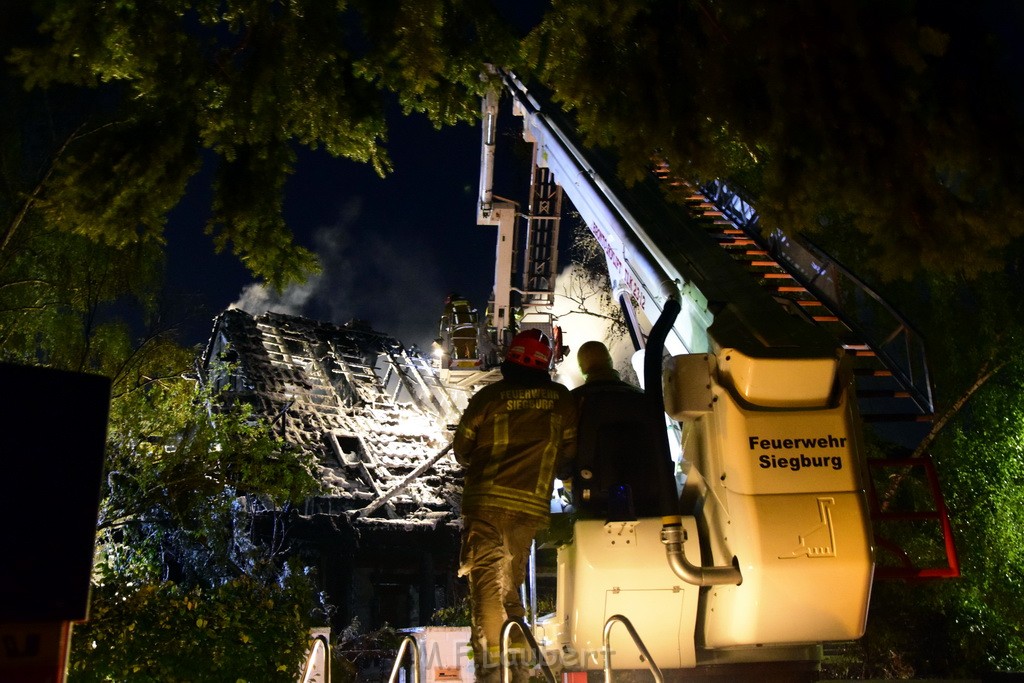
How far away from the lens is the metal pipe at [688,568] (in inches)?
183

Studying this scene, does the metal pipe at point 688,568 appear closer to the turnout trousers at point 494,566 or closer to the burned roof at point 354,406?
the turnout trousers at point 494,566

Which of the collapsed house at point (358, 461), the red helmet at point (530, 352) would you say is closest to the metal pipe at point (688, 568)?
the red helmet at point (530, 352)

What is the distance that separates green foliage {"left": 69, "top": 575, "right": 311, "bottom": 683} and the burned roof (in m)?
13.9

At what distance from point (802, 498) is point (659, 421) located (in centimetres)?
102

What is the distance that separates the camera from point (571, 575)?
17.4 feet

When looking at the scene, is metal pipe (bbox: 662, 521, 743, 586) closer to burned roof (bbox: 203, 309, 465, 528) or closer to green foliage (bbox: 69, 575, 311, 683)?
green foliage (bbox: 69, 575, 311, 683)

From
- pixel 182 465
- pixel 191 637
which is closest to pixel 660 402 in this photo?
pixel 191 637

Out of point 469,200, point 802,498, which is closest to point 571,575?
point 802,498

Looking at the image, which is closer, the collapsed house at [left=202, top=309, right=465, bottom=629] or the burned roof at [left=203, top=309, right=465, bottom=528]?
the collapsed house at [left=202, top=309, right=465, bottom=629]

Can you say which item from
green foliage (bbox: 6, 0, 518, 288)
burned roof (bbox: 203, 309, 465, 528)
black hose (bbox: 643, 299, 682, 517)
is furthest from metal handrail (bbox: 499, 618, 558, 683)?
burned roof (bbox: 203, 309, 465, 528)

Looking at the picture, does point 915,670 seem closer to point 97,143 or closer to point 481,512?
point 481,512

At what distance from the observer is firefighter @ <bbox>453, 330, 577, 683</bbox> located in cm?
502

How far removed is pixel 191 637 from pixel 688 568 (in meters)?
3.97

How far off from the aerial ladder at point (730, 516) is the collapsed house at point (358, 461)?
48.0ft
